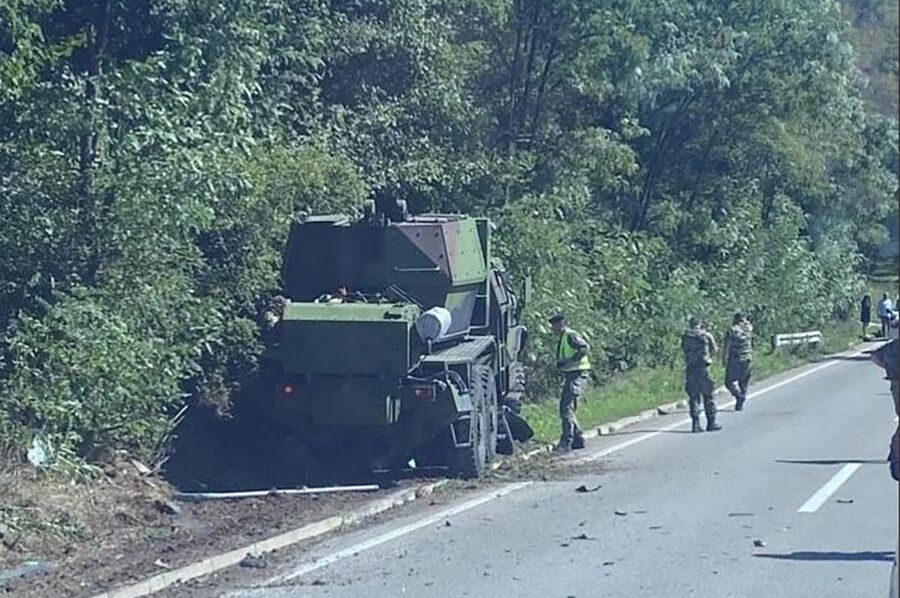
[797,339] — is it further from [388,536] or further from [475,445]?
[388,536]

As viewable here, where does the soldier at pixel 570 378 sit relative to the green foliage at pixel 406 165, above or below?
below

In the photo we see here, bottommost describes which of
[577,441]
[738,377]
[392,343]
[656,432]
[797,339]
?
[797,339]

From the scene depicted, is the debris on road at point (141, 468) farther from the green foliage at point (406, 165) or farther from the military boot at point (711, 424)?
the military boot at point (711, 424)

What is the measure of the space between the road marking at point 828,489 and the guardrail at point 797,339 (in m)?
25.9

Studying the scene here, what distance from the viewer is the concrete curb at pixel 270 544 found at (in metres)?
10.3

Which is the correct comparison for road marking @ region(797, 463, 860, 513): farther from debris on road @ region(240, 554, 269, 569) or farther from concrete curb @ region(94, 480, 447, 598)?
debris on road @ region(240, 554, 269, 569)

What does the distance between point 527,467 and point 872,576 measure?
7.41 meters

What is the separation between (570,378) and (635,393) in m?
9.50

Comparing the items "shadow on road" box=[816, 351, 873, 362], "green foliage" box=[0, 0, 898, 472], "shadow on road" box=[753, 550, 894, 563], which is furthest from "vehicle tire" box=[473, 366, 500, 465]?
"shadow on road" box=[816, 351, 873, 362]

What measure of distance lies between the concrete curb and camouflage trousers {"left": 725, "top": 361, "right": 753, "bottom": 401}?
34.7 ft

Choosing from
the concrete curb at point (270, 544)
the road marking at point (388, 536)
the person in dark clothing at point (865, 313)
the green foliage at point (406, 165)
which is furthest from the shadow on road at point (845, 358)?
the concrete curb at point (270, 544)

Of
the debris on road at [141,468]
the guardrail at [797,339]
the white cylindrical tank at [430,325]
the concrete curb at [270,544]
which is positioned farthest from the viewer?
the guardrail at [797,339]

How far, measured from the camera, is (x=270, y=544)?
40.2 ft

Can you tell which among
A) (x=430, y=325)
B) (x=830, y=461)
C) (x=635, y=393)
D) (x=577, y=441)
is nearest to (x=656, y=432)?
(x=577, y=441)
